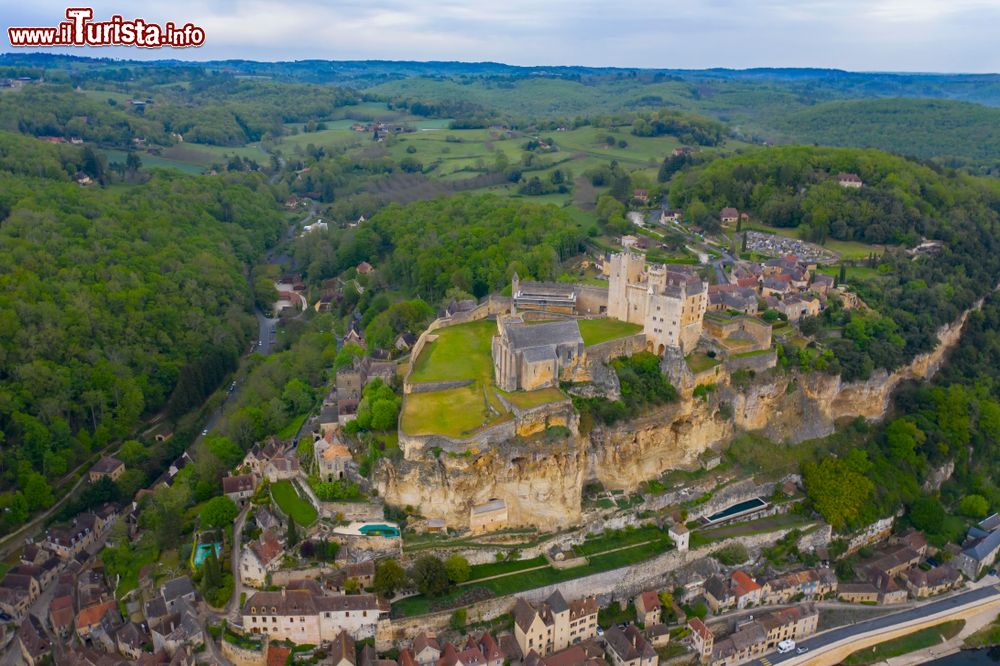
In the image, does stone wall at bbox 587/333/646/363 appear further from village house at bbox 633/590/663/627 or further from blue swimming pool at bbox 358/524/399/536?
blue swimming pool at bbox 358/524/399/536

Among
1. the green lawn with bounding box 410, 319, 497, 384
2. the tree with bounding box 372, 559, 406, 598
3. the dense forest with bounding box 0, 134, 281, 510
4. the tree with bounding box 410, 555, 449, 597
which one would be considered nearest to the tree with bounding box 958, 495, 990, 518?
the green lawn with bounding box 410, 319, 497, 384

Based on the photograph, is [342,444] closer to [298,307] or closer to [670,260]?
[670,260]

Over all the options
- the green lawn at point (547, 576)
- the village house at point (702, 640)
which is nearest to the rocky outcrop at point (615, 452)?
the green lawn at point (547, 576)

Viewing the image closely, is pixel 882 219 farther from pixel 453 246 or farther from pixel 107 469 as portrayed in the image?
pixel 107 469

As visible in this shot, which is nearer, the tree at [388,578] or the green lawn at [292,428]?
the tree at [388,578]

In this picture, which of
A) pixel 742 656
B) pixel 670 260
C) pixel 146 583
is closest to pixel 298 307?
pixel 670 260

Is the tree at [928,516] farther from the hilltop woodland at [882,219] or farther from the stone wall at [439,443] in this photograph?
the stone wall at [439,443]

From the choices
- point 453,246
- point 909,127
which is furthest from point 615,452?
point 909,127
